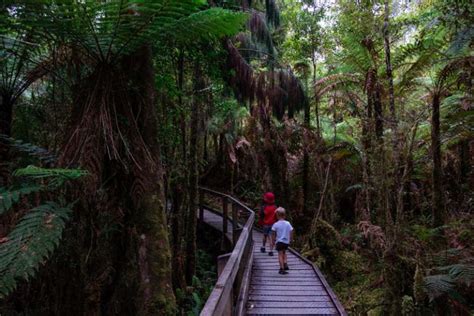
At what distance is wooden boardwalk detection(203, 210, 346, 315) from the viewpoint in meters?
4.80

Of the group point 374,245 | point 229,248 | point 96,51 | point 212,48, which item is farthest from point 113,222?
point 229,248

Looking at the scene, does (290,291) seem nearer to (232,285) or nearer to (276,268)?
(276,268)

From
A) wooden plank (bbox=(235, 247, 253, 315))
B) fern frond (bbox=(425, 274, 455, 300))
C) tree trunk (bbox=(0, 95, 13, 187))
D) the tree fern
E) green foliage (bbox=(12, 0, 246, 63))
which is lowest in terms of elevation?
wooden plank (bbox=(235, 247, 253, 315))

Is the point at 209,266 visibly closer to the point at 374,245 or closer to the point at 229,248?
the point at 229,248

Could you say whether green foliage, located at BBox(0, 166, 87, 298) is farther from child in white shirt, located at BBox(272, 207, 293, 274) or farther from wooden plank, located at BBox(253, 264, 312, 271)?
wooden plank, located at BBox(253, 264, 312, 271)

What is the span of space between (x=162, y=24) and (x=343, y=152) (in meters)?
8.71

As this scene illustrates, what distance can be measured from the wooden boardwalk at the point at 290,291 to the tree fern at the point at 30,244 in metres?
2.94

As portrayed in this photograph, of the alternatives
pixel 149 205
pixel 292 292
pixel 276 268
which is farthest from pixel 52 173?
pixel 276 268

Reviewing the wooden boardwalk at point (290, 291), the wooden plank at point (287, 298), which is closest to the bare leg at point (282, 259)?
the wooden boardwalk at point (290, 291)

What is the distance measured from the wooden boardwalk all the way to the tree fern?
9.64 feet

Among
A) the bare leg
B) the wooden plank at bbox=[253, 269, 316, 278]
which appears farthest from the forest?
the bare leg

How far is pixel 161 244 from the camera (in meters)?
3.05

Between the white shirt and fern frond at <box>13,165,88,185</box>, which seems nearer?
fern frond at <box>13,165,88,185</box>

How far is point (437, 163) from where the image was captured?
6.40m
